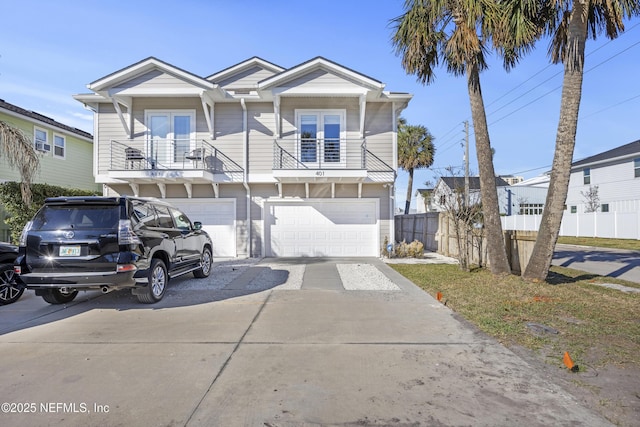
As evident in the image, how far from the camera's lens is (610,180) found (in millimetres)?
27938

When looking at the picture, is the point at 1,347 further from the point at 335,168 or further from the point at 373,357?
the point at 335,168

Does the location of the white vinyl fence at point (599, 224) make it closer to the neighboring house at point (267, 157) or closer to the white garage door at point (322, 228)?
the neighboring house at point (267, 157)

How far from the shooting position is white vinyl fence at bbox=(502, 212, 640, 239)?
2291 cm

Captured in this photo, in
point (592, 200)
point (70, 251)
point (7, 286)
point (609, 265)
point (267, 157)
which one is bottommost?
point (609, 265)

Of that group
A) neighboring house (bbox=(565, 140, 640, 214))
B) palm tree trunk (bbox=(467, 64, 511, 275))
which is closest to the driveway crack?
palm tree trunk (bbox=(467, 64, 511, 275))

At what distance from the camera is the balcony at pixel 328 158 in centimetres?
1286

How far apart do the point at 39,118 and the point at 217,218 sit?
1044 centimetres

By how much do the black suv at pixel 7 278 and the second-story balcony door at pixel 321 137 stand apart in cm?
852

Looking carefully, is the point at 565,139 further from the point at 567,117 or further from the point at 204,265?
the point at 204,265

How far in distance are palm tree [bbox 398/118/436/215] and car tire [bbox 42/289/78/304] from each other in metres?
26.1

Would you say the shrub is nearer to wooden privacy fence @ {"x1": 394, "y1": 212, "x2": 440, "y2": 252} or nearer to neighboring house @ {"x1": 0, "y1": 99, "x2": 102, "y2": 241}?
wooden privacy fence @ {"x1": 394, "y1": 212, "x2": 440, "y2": 252}

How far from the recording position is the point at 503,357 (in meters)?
4.13

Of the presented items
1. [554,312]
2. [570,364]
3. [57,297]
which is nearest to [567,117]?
[554,312]

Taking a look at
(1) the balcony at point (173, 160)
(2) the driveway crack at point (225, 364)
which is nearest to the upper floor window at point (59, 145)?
(1) the balcony at point (173, 160)
